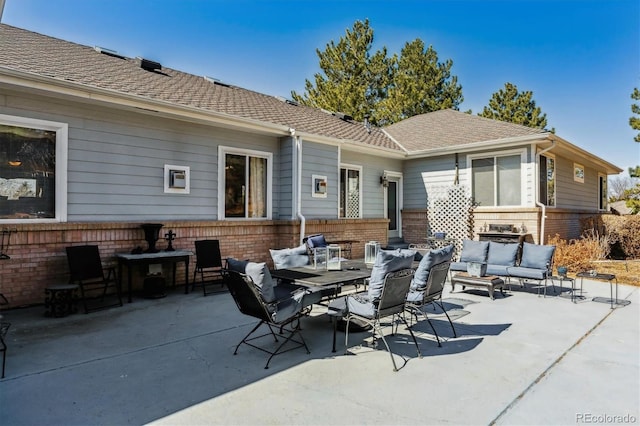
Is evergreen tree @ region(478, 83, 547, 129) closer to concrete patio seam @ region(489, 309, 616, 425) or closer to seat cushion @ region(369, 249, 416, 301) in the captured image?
concrete patio seam @ region(489, 309, 616, 425)

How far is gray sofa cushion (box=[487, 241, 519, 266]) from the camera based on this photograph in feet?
25.2

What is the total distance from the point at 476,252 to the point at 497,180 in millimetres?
4236

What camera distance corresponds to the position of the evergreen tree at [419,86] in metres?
22.8

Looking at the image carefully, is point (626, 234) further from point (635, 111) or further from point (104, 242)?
point (104, 242)

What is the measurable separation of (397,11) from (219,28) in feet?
22.8

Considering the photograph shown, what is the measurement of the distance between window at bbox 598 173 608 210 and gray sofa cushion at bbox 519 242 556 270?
38.7 feet

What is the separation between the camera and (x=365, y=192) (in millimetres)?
12039

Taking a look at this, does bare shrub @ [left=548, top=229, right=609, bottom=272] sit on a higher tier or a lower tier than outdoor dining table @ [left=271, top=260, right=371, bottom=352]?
lower

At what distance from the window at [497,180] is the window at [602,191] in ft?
27.9

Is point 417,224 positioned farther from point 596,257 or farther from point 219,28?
point 219,28

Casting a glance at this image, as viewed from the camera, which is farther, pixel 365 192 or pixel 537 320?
pixel 365 192

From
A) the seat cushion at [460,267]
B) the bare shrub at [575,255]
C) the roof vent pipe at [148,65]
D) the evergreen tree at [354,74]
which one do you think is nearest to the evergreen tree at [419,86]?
the evergreen tree at [354,74]

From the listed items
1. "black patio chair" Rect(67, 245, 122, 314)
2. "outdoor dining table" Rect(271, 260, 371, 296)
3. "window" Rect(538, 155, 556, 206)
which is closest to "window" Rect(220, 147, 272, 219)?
"black patio chair" Rect(67, 245, 122, 314)

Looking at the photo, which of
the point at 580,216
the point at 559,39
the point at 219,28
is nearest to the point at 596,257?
the point at 580,216
